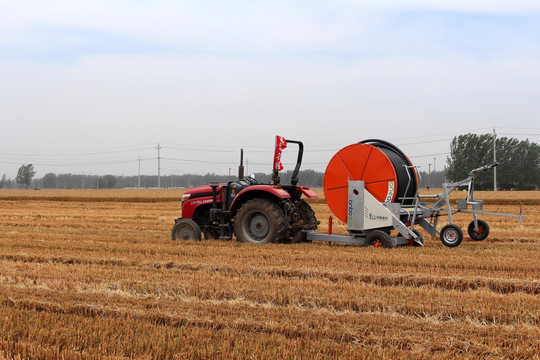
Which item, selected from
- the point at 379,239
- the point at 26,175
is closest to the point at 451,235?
the point at 379,239

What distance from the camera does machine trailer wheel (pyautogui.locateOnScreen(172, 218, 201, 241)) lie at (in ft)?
36.3

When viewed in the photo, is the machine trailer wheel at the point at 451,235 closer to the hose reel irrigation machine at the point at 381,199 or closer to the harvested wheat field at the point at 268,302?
the hose reel irrigation machine at the point at 381,199

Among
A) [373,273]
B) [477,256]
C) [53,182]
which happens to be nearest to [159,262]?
[373,273]

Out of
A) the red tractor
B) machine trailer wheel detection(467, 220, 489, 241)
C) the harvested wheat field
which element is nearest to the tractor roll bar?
the red tractor

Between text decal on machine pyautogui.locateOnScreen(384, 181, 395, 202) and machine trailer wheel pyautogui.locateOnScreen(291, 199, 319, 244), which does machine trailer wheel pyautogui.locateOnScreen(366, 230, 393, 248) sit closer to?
text decal on machine pyautogui.locateOnScreen(384, 181, 395, 202)

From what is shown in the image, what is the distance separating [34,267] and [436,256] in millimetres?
5981

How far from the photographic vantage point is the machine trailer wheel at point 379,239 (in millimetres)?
9867

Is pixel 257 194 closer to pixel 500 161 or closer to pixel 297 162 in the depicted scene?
pixel 297 162

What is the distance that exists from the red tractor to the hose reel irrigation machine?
49 centimetres

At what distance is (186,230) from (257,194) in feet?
5.49

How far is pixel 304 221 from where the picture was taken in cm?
1120

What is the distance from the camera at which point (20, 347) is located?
4.43m

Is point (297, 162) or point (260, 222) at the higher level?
point (297, 162)

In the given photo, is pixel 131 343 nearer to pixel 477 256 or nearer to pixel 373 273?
pixel 373 273
